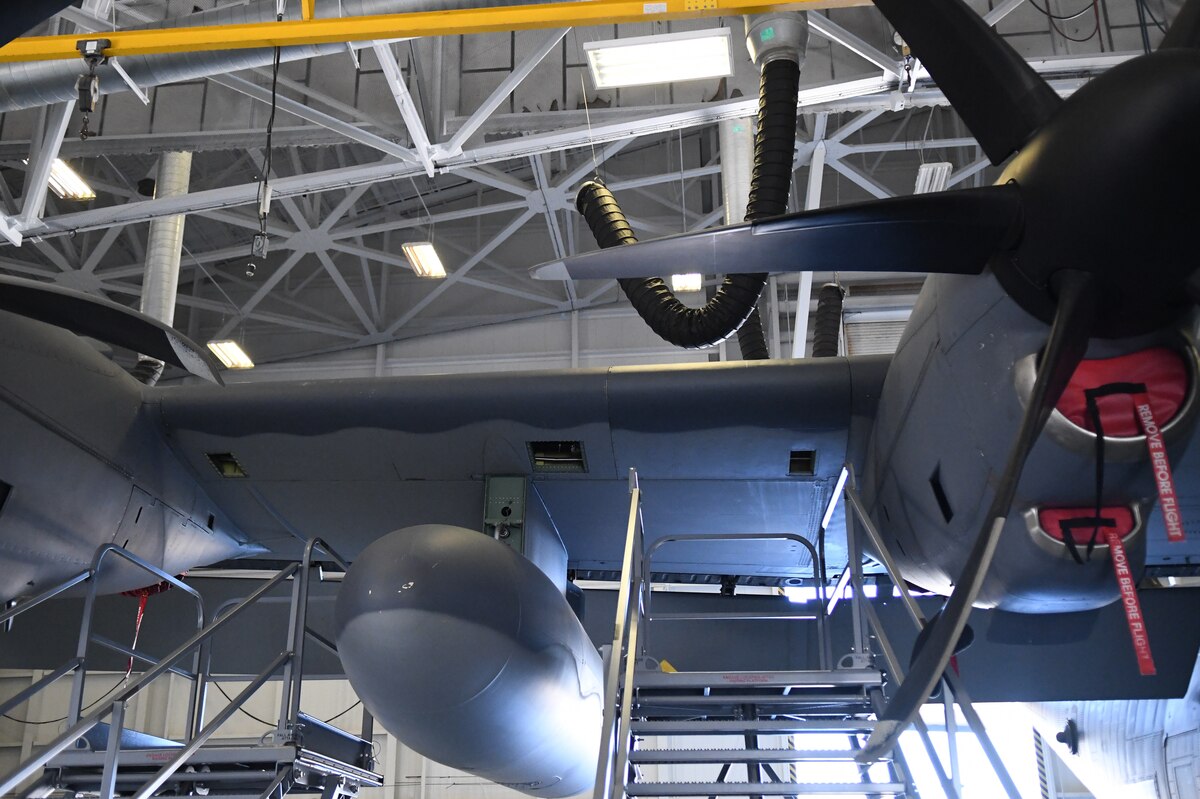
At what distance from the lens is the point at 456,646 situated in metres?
5.56

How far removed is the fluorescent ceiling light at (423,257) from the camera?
1756 centimetres

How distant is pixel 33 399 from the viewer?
6512mm

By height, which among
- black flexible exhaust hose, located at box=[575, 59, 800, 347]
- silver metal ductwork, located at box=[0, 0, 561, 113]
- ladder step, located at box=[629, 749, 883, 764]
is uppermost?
silver metal ductwork, located at box=[0, 0, 561, 113]

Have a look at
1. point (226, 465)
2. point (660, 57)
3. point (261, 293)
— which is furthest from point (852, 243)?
point (261, 293)

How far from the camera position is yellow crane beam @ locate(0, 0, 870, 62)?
8.89 m

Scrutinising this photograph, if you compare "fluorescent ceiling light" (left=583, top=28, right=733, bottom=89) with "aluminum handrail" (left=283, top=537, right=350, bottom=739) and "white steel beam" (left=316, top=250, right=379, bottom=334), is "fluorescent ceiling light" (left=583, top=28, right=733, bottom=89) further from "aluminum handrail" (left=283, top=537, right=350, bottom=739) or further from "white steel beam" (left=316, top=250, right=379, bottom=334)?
"white steel beam" (left=316, top=250, right=379, bottom=334)

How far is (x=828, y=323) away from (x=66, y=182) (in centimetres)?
1218

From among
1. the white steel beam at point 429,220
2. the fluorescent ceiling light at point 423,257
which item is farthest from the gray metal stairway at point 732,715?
the white steel beam at point 429,220

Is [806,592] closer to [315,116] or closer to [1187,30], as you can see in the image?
[1187,30]

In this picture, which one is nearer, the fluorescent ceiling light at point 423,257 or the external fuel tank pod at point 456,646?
the external fuel tank pod at point 456,646

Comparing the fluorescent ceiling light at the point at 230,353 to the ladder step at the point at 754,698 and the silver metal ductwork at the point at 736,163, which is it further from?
the ladder step at the point at 754,698

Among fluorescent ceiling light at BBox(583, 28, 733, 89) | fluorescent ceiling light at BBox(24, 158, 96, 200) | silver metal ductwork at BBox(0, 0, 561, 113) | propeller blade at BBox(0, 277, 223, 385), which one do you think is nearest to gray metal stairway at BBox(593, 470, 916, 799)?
propeller blade at BBox(0, 277, 223, 385)

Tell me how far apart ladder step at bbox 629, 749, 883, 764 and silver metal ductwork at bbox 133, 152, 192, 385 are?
1330 cm

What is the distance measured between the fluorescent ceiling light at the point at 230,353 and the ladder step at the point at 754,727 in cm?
1738
